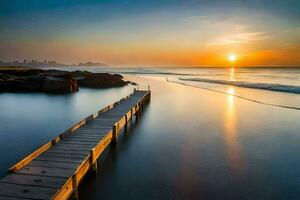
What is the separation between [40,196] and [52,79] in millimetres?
34477

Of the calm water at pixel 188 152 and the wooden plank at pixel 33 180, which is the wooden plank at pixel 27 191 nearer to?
the wooden plank at pixel 33 180

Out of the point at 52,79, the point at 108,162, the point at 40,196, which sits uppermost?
the point at 52,79

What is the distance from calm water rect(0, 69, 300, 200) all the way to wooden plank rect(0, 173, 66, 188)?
6.39 ft

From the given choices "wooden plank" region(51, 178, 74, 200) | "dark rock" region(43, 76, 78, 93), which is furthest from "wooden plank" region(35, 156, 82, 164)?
"dark rock" region(43, 76, 78, 93)

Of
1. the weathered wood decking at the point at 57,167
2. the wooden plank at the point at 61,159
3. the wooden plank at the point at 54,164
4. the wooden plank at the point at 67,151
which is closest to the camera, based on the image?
the weathered wood decking at the point at 57,167

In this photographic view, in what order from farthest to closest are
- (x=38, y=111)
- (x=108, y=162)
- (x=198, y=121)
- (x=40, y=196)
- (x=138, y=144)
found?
(x=38, y=111) → (x=198, y=121) → (x=138, y=144) → (x=108, y=162) → (x=40, y=196)

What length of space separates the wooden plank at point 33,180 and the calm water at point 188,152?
195cm

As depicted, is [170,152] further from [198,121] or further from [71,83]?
[71,83]

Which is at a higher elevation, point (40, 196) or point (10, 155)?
point (40, 196)

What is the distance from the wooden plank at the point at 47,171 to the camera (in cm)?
749

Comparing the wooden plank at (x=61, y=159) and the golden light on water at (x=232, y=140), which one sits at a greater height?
the wooden plank at (x=61, y=159)

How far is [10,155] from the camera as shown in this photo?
11.9 metres

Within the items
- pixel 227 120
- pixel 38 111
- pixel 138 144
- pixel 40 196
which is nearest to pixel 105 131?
pixel 138 144

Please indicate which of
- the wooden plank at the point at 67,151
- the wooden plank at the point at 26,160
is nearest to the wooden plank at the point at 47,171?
the wooden plank at the point at 26,160
